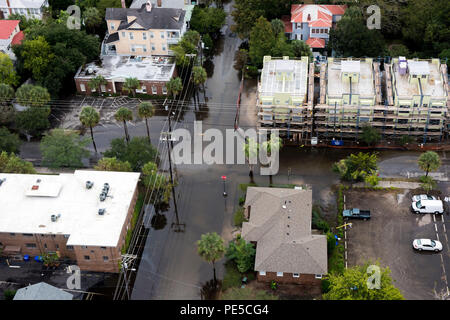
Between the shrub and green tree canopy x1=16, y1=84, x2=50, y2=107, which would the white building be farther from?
the shrub

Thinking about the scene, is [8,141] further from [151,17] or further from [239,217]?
[239,217]

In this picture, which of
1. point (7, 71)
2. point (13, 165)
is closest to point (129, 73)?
point (7, 71)

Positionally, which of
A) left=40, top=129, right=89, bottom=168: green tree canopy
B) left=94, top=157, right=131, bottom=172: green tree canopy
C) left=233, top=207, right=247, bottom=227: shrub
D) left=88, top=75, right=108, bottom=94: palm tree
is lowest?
left=233, top=207, right=247, bottom=227: shrub

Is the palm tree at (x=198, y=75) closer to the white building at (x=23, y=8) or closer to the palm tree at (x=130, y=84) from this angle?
the palm tree at (x=130, y=84)

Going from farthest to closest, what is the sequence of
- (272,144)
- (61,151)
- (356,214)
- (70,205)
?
(61,151), (272,144), (356,214), (70,205)

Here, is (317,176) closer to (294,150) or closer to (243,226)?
(294,150)

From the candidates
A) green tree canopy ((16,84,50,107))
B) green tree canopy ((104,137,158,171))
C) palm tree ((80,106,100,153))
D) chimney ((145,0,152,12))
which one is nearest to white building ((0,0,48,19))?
chimney ((145,0,152,12))
